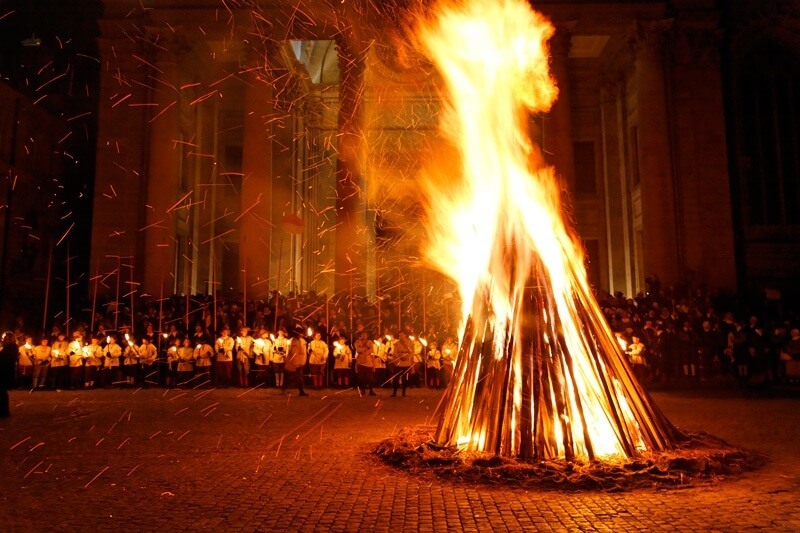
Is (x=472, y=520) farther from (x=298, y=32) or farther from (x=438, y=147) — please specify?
(x=438, y=147)

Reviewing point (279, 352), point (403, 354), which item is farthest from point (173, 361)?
point (403, 354)

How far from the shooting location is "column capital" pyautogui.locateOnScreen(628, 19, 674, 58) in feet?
85.6

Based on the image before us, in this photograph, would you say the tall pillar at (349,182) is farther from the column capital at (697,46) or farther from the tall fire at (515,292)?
the tall fire at (515,292)

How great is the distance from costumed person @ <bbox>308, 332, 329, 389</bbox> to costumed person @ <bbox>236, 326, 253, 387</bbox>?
1.87 metres

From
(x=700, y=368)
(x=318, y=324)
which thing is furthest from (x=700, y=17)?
(x=318, y=324)

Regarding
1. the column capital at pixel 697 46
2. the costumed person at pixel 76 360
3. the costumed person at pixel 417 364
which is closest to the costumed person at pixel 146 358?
the costumed person at pixel 76 360

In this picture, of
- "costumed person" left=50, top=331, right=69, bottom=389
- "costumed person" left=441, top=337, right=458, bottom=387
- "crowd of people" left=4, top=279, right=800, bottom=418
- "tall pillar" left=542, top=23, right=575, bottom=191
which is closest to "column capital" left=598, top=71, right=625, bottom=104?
"tall pillar" left=542, top=23, right=575, bottom=191

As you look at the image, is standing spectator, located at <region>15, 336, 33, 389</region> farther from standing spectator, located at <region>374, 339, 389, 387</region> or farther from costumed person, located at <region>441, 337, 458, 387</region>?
costumed person, located at <region>441, 337, 458, 387</region>

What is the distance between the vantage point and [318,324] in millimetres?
19094

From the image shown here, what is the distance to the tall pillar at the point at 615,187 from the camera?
30.6m

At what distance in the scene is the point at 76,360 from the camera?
59.5 ft

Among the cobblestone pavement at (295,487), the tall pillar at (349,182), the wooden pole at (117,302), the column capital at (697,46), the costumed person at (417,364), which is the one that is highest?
the column capital at (697,46)

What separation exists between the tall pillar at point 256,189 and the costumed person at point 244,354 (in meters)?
7.38

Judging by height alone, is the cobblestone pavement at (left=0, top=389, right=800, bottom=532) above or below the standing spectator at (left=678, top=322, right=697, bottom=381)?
below
